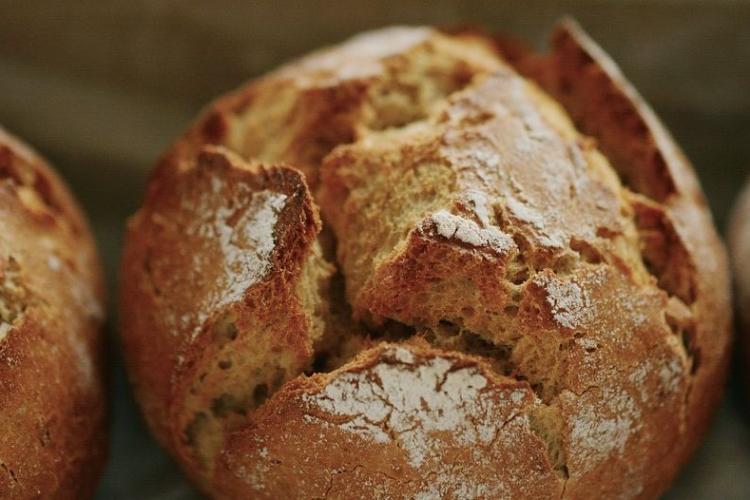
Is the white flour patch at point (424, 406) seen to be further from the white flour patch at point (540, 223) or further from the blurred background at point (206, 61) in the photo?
the blurred background at point (206, 61)

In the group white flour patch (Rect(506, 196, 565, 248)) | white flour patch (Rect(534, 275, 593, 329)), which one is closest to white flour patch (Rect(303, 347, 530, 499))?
white flour patch (Rect(534, 275, 593, 329))

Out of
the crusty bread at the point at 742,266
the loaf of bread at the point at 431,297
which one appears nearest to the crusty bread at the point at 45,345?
the loaf of bread at the point at 431,297

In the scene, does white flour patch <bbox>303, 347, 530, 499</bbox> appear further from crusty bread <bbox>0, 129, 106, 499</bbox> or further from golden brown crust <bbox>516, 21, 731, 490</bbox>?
crusty bread <bbox>0, 129, 106, 499</bbox>

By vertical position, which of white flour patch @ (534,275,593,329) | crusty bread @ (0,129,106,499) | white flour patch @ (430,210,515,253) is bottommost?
crusty bread @ (0,129,106,499)

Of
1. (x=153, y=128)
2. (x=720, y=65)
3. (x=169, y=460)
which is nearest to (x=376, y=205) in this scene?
(x=169, y=460)

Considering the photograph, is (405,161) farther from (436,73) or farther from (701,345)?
(701,345)

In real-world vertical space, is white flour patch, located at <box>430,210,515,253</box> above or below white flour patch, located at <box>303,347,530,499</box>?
above

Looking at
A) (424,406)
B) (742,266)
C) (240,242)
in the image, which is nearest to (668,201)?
(742,266)

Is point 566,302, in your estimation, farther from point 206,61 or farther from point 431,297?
point 206,61
